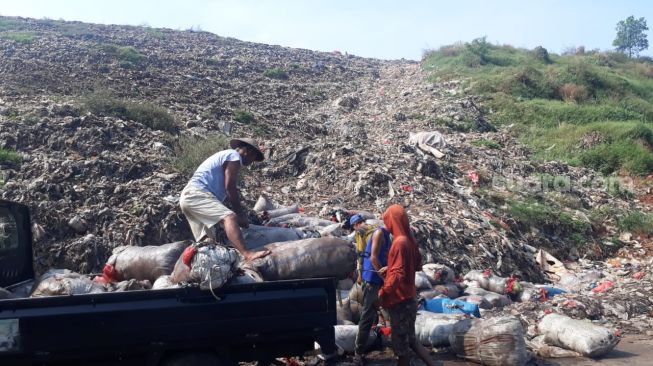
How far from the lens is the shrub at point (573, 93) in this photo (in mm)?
22641

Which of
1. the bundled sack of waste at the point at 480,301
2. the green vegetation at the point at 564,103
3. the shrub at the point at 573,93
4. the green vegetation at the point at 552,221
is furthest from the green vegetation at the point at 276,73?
the bundled sack of waste at the point at 480,301

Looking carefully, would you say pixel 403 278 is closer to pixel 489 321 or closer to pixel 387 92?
pixel 489 321

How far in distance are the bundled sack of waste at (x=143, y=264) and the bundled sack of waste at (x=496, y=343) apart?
109 inches

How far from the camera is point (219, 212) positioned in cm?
561

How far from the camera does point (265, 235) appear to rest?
6.58 metres

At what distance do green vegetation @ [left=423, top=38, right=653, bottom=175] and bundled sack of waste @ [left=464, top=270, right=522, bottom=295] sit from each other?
8.89m

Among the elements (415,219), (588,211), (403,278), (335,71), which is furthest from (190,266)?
(335,71)

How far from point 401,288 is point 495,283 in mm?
3072

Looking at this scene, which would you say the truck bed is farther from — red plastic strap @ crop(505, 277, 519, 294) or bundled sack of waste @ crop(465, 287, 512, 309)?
red plastic strap @ crop(505, 277, 519, 294)

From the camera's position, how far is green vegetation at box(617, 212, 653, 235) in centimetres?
1149

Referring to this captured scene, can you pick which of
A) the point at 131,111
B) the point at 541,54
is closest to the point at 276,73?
the point at 131,111

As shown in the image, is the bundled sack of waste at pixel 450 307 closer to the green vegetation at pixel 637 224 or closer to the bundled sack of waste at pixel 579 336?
the bundled sack of waste at pixel 579 336

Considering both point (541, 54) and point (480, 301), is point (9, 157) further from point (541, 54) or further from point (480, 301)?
point (541, 54)

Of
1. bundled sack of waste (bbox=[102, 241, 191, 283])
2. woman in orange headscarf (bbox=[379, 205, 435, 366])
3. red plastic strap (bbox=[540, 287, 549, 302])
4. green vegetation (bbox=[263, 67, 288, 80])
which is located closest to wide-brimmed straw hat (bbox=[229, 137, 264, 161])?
bundled sack of waste (bbox=[102, 241, 191, 283])
